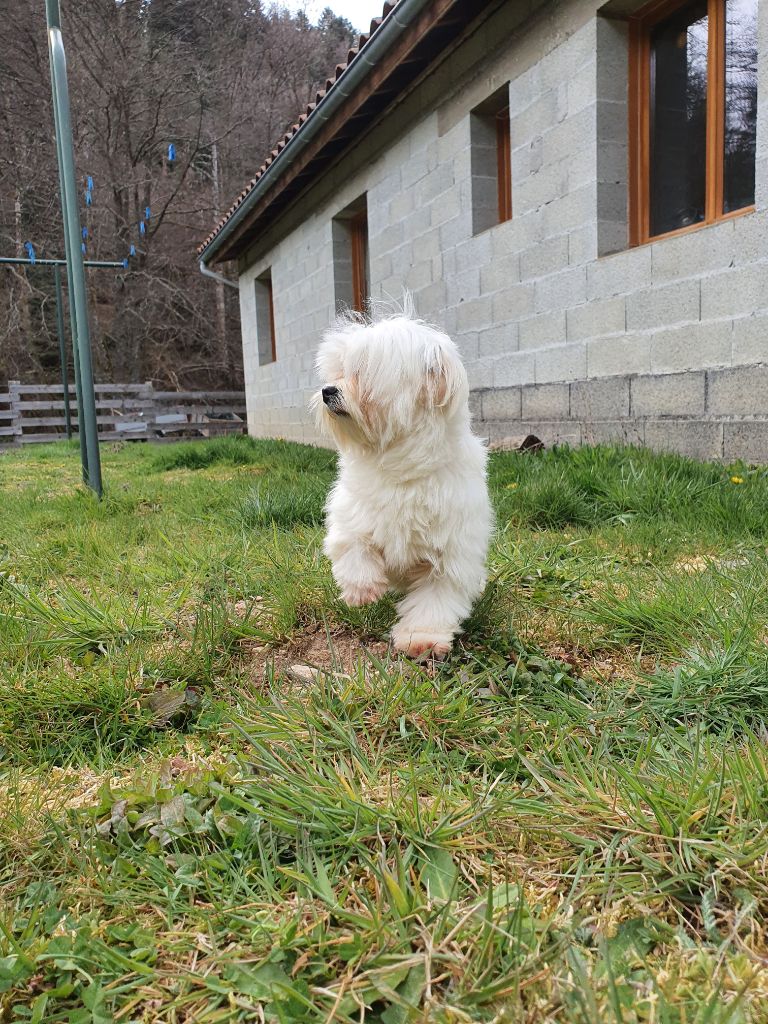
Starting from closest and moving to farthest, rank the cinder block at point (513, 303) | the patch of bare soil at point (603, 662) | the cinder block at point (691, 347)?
the patch of bare soil at point (603, 662) → the cinder block at point (691, 347) → the cinder block at point (513, 303)

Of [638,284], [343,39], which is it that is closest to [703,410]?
[638,284]

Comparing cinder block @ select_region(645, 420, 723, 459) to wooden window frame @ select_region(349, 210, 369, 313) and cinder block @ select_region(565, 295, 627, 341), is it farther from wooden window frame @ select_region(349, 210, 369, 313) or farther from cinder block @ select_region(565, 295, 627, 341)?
wooden window frame @ select_region(349, 210, 369, 313)

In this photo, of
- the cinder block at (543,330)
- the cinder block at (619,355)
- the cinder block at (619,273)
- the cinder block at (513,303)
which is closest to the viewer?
the cinder block at (619,273)

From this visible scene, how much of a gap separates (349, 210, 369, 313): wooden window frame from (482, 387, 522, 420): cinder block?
4081 mm

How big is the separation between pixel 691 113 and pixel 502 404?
265 cm

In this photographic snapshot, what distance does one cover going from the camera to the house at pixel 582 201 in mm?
4512

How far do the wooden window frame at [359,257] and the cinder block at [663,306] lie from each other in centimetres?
575

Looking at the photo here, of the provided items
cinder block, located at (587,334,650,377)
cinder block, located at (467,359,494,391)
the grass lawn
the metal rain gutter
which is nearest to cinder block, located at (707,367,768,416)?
cinder block, located at (587,334,650,377)

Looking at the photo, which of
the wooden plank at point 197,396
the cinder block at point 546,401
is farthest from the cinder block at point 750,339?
the wooden plank at point 197,396

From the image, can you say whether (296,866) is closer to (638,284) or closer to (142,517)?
(142,517)

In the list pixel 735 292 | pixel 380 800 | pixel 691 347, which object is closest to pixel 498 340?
pixel 691 347

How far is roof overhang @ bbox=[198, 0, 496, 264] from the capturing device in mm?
6270

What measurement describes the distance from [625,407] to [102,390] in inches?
643

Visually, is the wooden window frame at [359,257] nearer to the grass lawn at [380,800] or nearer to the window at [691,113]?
the window at [691,113]
